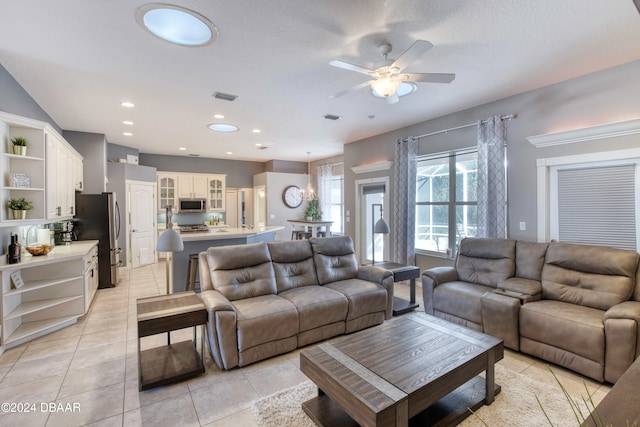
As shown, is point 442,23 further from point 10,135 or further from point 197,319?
point 10,135

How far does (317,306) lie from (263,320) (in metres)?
0.59

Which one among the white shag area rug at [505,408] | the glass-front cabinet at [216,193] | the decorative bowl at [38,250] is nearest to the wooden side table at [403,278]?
the white shag area rug at [505,408]

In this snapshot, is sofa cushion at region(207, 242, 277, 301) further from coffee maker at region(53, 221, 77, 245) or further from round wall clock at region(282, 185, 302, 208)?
round wall clock at region(282, 185, 302, 208)

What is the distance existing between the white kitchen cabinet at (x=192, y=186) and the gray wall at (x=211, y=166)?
0.30 m

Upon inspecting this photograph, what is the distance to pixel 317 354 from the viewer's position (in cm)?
211

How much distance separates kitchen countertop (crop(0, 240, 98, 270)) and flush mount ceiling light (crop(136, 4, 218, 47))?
8.85 ft

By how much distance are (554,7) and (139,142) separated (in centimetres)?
732

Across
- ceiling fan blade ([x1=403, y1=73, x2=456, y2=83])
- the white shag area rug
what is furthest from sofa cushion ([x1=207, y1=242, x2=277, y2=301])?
ceiling fan blade ([x1=403, y1=73, x2=456, y2=83])

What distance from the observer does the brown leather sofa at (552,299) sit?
2418 millimetres

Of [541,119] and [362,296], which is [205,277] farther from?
[541,119]

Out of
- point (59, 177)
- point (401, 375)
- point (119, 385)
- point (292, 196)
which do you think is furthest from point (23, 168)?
point (292, 196)

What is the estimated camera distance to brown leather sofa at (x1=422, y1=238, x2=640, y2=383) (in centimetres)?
242

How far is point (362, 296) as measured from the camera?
11.1 feet

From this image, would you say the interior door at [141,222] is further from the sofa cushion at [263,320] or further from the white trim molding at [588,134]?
the white trim molding at [588,134]
